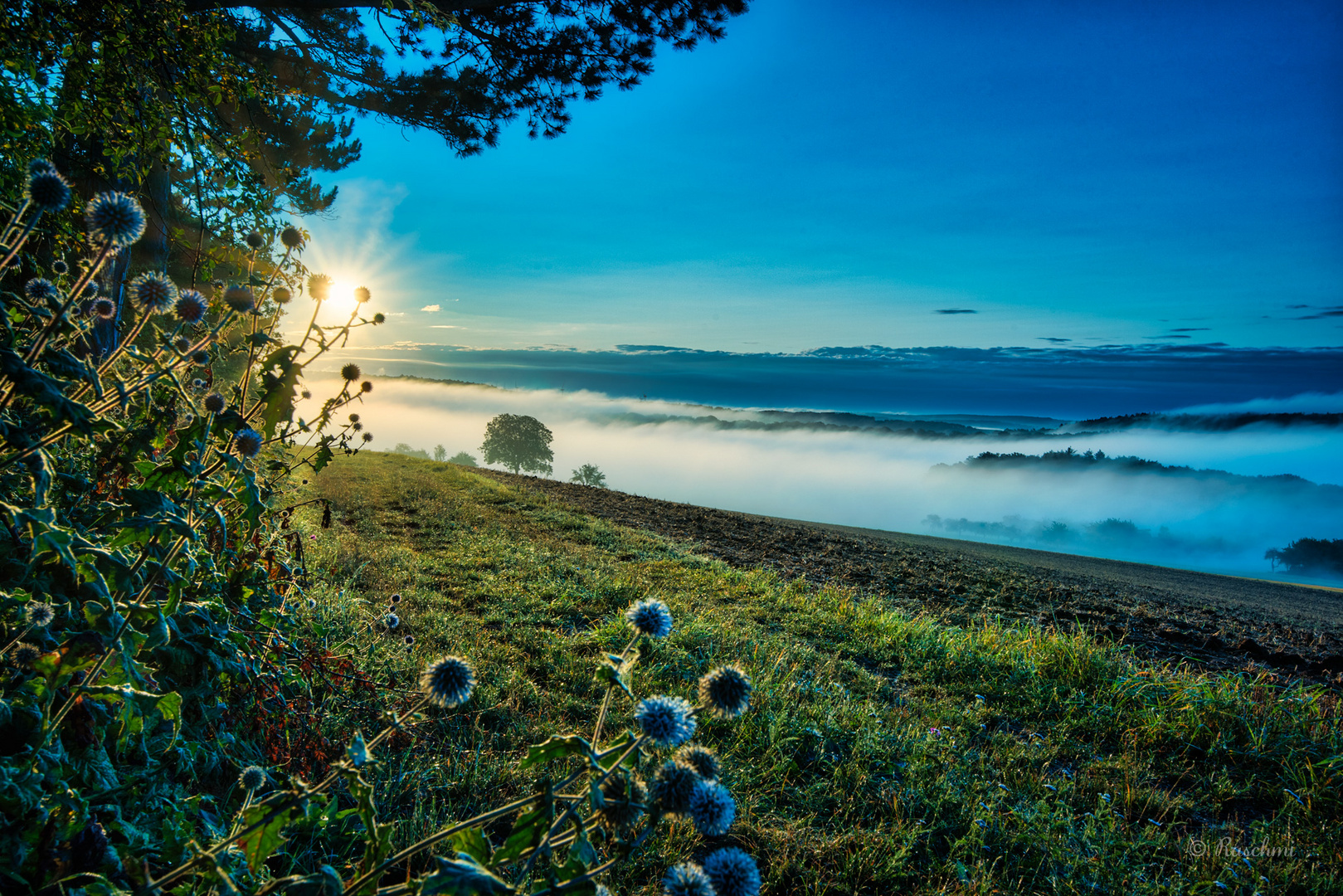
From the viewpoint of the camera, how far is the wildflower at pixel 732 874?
1.42 meters

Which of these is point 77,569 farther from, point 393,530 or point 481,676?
point 393,530

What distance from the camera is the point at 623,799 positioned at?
1398mm

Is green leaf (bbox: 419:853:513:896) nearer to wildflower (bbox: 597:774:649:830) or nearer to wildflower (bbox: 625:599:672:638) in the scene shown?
wildflower (bbox: 597:774:649:830)

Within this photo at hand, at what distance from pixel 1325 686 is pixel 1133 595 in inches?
165

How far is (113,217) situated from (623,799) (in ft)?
8.54

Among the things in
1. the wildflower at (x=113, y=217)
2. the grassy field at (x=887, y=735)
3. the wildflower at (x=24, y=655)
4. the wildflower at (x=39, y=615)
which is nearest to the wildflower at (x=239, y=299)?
the wildflower at (x=113, y=217)

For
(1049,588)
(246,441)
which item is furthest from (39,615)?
(1049,588)

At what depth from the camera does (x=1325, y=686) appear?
18.2 feet

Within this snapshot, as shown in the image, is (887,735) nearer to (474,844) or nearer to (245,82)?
(474,844)

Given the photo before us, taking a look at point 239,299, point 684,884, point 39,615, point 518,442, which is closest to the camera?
point 684,884

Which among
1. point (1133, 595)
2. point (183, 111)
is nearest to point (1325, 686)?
point (1133, 595)

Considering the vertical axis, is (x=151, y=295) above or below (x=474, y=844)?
above

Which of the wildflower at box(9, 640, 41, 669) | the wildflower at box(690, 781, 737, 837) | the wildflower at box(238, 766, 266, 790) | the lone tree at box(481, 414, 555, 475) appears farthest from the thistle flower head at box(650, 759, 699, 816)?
the lone tree at box(481, 414, 555, 475)

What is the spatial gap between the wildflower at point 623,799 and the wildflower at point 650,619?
40cm
